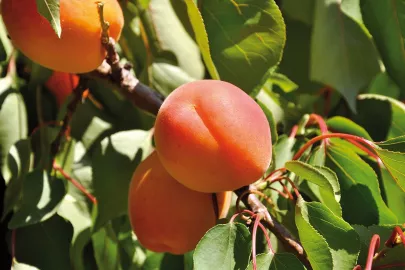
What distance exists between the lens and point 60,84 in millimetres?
1066

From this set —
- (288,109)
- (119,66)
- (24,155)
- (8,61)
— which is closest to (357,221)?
(288,109)

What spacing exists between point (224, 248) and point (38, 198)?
33 centimetres

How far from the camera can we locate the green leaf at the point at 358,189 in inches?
33.5

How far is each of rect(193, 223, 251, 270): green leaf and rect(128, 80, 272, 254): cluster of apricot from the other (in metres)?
0.06

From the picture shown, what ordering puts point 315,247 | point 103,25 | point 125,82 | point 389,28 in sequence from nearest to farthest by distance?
point 315,247, point 103,25, point 125,82, point 389,28

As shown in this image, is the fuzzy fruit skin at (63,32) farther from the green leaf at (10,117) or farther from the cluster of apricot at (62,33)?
the green leaf at (10,117)

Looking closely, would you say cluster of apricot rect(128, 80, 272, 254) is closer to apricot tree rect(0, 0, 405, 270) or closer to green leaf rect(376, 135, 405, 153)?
apricot tree rect(0, 0, 405, 270)

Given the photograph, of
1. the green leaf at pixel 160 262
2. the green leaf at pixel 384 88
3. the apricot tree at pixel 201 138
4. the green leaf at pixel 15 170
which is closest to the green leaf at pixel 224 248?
the apricot tree at pixel 201 138

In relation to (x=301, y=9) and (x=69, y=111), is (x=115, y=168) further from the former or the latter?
(x=301, y=9)

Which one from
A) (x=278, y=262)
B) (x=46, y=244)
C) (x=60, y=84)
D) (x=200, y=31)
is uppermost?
(x=200, y=31)

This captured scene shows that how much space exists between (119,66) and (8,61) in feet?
0.86

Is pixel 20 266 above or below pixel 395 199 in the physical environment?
below

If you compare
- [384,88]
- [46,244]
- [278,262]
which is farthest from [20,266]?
[384,88]

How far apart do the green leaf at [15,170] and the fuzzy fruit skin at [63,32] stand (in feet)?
0.67
